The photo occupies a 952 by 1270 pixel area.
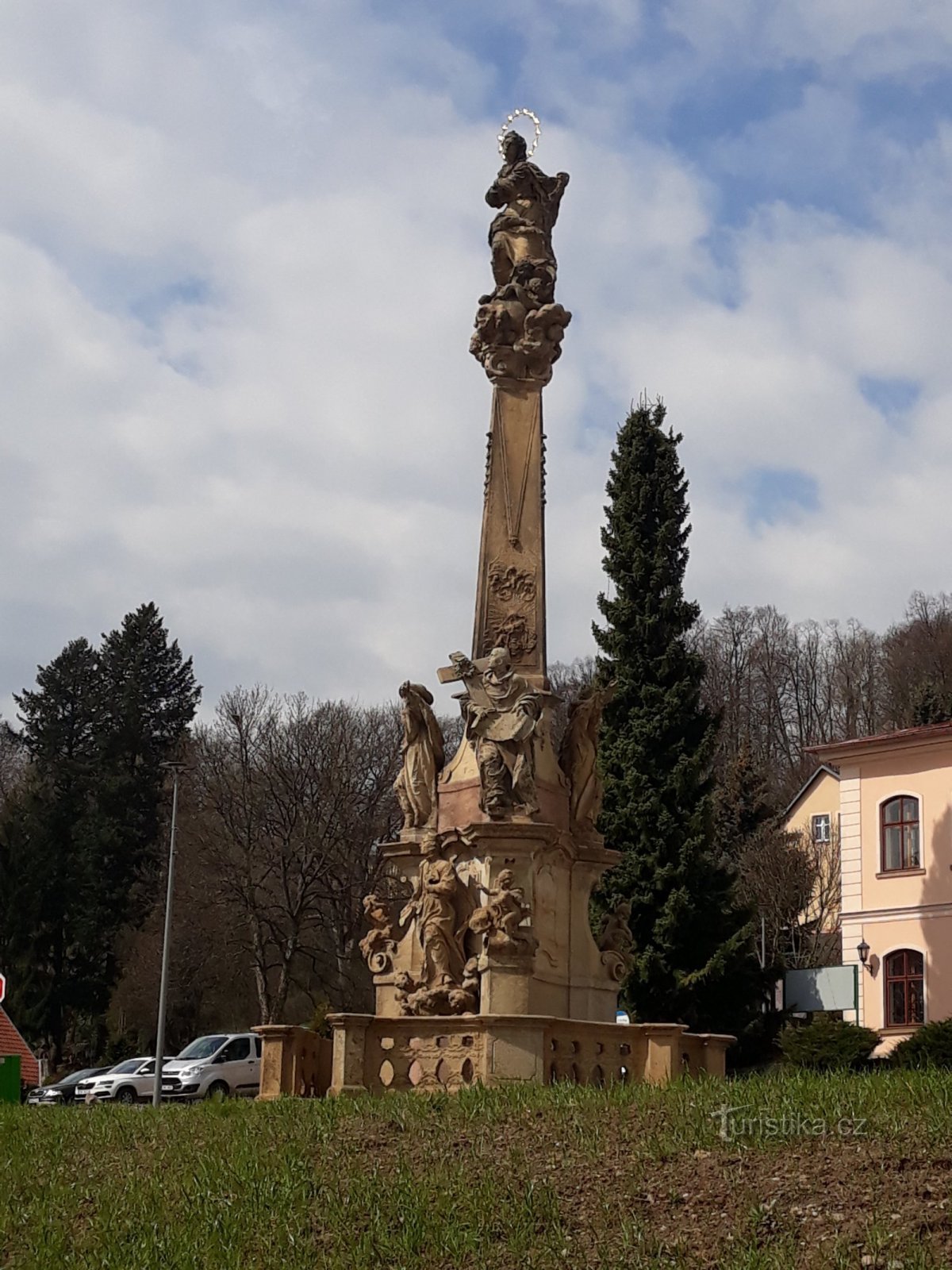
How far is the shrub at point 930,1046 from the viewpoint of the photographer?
25984mm

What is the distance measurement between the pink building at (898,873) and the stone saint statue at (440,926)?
2138cm

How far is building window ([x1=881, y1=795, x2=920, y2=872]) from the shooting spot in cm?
3797

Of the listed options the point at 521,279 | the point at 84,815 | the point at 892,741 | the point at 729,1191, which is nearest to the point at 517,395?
the point at 521,279

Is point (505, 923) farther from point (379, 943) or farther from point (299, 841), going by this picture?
A: point (299, 841)

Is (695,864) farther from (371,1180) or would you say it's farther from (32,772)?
(32,772)

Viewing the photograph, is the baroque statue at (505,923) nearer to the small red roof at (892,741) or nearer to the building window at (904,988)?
the building window at (904,988)

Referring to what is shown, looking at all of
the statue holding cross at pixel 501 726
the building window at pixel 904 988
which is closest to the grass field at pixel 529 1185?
the statue holding cross at pixel 501 726

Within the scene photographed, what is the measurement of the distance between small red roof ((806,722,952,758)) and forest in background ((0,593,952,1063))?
6.18m

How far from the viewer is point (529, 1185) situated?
984 cm

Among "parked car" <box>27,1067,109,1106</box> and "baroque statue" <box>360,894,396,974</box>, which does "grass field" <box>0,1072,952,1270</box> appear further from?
"parked car" <box>27,1067,109,1106</box>

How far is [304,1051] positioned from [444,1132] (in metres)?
5.40

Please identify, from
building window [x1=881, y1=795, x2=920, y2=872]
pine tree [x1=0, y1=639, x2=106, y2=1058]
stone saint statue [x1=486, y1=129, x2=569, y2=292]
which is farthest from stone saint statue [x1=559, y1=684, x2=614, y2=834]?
pine tree [x1=0, y1=639, x2=106, y2=1058]

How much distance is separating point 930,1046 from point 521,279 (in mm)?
14153

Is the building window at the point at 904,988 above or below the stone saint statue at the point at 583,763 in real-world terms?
below
